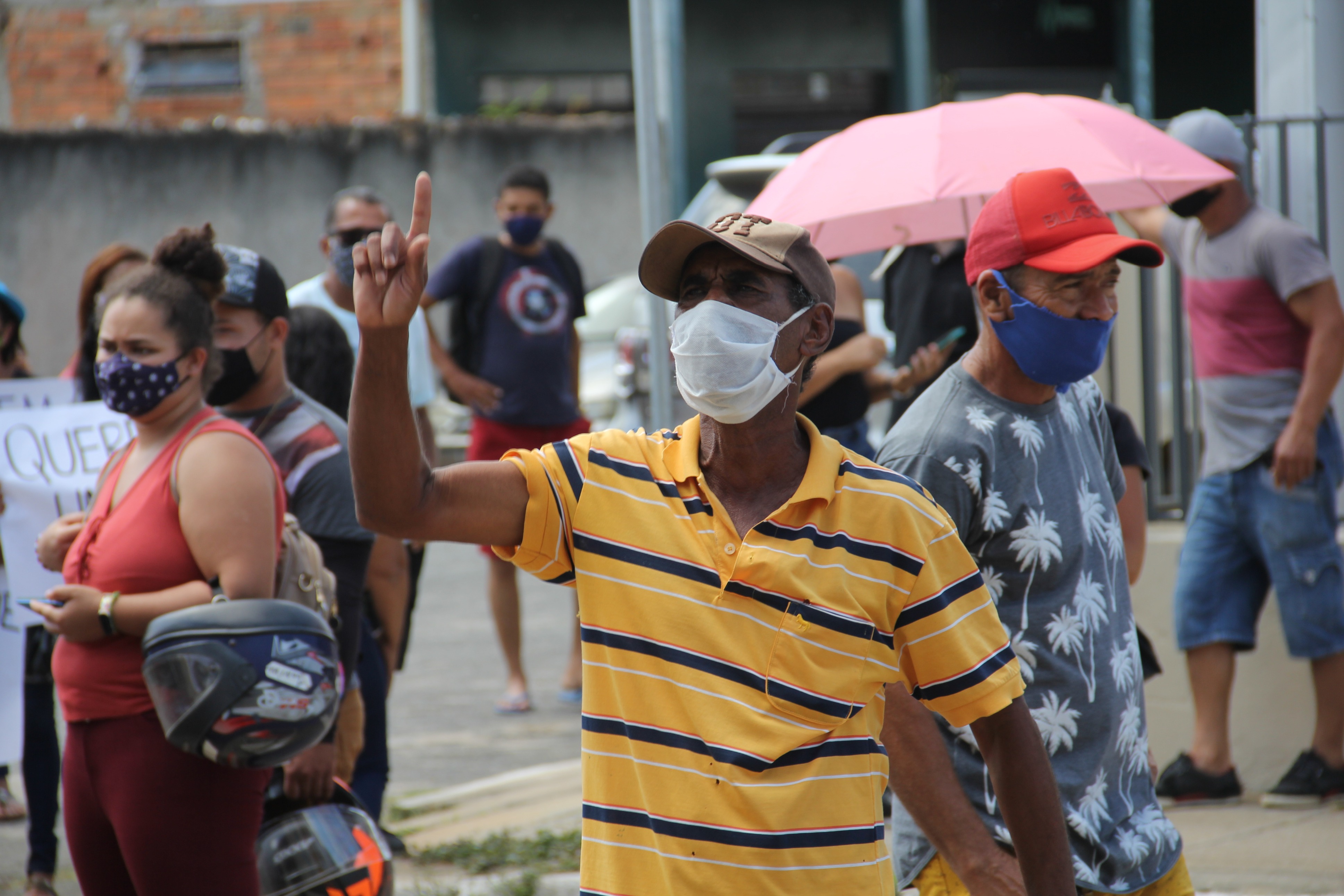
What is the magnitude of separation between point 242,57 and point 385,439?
1812 centimetres

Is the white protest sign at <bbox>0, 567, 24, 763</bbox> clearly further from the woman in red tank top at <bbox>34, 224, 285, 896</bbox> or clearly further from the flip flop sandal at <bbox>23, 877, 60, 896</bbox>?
the woman in red tank top at <bbox>34, 224, 285, 896</bbox>

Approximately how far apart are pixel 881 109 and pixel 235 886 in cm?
1718

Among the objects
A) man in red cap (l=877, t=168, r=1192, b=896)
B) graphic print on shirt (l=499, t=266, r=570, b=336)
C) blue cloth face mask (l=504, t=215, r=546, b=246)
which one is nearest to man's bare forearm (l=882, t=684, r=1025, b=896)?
man in red cap (l=877, t=168, r=1192, b=896)

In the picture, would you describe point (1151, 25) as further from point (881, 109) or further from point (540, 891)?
point (540, 891)

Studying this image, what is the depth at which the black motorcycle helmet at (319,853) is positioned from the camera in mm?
3646

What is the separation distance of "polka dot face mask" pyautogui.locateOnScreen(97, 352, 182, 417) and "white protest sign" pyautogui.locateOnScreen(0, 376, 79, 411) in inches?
61.9

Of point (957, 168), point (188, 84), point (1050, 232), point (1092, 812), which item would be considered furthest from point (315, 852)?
point (188, 84)

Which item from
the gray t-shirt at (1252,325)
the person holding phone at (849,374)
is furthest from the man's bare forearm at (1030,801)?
the gray t-shirt at (1252,325)

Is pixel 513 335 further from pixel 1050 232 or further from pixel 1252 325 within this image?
pixel 1050 232

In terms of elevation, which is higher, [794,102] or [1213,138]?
[794,102]

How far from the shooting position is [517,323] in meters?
7.19

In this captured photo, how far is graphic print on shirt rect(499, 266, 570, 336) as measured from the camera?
7.21 metres

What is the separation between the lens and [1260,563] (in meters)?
5.19

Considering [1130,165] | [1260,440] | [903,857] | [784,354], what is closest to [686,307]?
[784,354]
